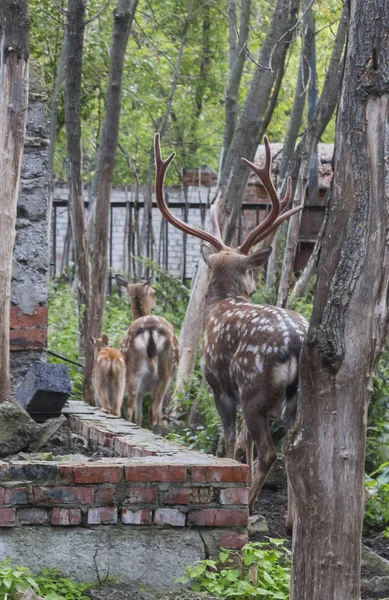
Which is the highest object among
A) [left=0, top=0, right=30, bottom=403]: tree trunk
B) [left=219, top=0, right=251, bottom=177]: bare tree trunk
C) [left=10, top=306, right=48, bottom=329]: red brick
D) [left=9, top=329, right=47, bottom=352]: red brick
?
[left=219, top=0, right=251, bottom=177]: bare tree trunk

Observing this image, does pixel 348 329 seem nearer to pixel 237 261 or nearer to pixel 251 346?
pixel 251 346

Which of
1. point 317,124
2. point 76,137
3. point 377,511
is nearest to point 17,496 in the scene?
point 377,511

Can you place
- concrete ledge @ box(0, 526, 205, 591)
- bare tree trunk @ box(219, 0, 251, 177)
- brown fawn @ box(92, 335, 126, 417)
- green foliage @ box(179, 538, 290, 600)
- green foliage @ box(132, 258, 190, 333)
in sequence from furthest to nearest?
1. green foliage @ box(132, 258, 190, 333)
2. bare tree trunk @ box(219, 0, 251, 177)
3. brown fawn @ box(92, 335, 126, 417)
4. concrete ledge @ box(0, 526, 205, 591)
5. green foliage @ box(179, 538, 290, 600)

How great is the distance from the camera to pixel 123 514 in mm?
6180

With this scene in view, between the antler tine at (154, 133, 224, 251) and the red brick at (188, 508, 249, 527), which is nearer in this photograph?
the red brick at (188, 508, 249, 527)

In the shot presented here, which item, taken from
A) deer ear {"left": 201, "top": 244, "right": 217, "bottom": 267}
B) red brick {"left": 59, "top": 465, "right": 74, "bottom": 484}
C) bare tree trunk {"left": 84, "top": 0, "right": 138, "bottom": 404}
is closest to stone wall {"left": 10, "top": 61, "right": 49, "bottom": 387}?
deer ear {"left": 201, "top": 244, "right": 217, "bottom": 267}

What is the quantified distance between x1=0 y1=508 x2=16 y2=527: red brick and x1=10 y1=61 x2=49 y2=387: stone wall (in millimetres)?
3668

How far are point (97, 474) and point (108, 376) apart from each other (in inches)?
209

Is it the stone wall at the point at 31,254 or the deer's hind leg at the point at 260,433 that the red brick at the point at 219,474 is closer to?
the deer's hind leg at the point at 260,433

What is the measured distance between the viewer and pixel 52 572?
602 centimetres

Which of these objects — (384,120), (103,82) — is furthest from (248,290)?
(103,82)

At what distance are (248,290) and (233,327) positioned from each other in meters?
1.46

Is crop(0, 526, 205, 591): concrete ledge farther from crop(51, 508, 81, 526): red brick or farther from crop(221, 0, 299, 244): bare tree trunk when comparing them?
crop(221, 0, 299, 244): bare tree trunk

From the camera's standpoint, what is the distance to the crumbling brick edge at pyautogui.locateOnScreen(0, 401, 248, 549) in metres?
6.11
